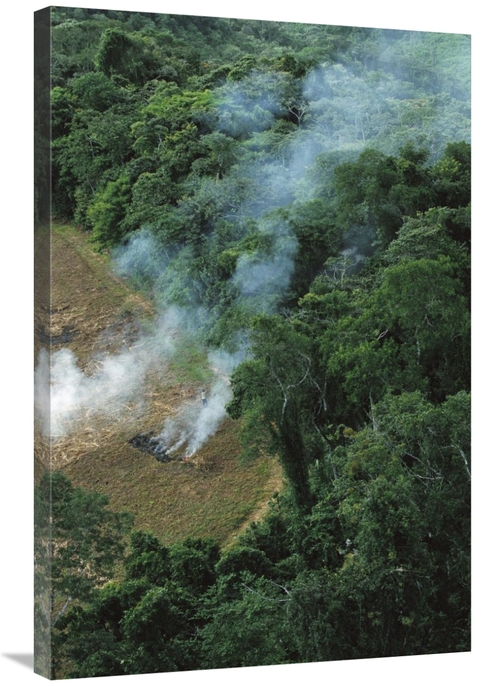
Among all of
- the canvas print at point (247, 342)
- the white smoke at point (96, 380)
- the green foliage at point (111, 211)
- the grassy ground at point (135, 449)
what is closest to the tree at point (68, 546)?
the canvas print at point (247, 342)

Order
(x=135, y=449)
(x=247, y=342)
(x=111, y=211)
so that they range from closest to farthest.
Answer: (x=135, y=449) < (x=111, y=211) < (x=247, y=342)

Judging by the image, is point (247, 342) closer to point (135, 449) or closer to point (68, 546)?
point (135, 449)

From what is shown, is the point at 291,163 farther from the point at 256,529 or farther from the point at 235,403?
the point at 256,529

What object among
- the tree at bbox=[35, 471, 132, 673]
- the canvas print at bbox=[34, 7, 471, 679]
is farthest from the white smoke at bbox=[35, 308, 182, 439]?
the tree at bbox=[35, 471, 132, 673]

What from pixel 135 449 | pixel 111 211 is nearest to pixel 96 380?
pixel 135 449

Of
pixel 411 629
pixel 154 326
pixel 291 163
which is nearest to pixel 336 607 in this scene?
pixel 411 629

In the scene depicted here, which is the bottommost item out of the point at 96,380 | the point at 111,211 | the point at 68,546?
the point at 68,546
